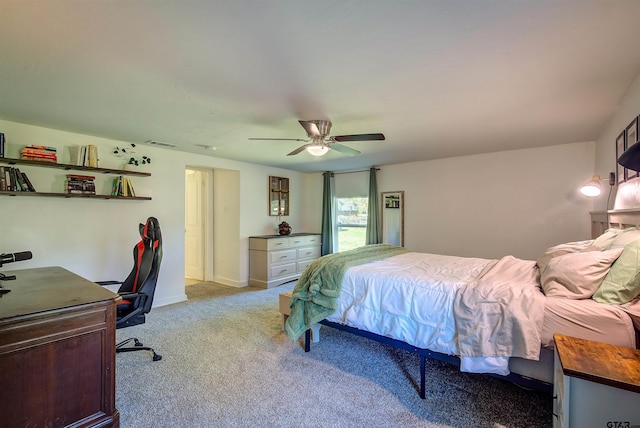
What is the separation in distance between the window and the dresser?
90 cm

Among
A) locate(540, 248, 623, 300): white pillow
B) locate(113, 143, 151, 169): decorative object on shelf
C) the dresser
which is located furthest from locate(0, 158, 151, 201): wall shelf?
locate(540, 248, 623, 300): white pillow

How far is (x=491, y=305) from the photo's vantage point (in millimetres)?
1882

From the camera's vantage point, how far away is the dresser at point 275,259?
5176mm

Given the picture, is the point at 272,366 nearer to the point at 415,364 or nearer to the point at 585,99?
the point at 415,364

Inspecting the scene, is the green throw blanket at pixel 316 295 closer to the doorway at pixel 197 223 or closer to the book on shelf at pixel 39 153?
the book on shelf at pixel 39 153

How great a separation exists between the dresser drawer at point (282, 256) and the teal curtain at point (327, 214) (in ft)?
2.69

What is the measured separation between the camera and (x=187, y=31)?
60.6 inches

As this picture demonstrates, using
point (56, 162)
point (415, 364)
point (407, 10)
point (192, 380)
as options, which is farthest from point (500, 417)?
point (56, 162)

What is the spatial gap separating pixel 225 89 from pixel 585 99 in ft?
9.74

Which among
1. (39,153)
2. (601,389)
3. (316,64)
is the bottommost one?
(601,389)

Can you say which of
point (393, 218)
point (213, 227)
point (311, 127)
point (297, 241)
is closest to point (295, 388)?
point (311, 127)

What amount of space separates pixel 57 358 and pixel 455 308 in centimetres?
237

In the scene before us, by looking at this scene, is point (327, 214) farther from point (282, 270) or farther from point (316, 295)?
point (316, 295)

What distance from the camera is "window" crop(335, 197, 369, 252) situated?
604 cm
